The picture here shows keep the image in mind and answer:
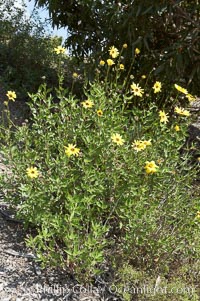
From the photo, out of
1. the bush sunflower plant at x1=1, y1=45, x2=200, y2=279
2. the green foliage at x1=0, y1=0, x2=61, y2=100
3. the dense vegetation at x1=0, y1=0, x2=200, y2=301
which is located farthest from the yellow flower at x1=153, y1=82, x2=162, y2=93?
the green foliage at x1=0, y1=0, x2=61, y2=100

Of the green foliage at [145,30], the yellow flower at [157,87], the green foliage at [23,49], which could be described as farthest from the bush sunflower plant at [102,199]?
the green foliage at [23,49]

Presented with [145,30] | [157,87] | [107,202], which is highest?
[145,30]

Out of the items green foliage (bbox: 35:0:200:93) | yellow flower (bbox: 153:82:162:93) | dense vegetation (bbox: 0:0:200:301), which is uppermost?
green foliage (bbox: 35:0:200:93)

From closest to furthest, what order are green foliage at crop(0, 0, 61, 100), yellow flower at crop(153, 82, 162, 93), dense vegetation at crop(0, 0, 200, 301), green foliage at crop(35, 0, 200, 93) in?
dense vegetation at crop(0, 0, 200, 301) < yellow flower at crop(153, 82, 162, 93) < green foliage at crop(35, 0, 200, 93) < green foliage at crop(0, 0, 61, 100)

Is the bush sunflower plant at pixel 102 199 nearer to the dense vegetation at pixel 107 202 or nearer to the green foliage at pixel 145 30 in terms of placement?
the dense vegetation at pixel 107 202

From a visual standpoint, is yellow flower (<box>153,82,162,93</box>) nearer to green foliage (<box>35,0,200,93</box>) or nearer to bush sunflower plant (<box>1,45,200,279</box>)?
bush sunflower plant (<box>1,45,200,279</box>)

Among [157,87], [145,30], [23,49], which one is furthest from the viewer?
[23,49]

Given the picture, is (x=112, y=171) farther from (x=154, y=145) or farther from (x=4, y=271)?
(x=4, y=271)

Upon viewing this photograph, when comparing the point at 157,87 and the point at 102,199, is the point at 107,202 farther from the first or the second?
the point at 157,87

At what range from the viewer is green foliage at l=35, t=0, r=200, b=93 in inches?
154

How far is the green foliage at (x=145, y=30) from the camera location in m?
3.91

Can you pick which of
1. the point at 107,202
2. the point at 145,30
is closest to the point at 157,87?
the point at 107,202

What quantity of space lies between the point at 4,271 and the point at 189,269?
0.99 m

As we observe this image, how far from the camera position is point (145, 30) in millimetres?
4117
